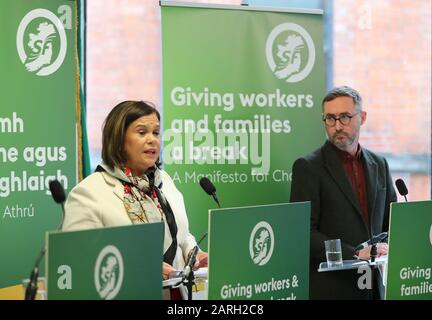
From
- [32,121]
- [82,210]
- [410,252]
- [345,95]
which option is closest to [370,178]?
[345,95]

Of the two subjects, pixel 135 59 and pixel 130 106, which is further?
pixel 135 59

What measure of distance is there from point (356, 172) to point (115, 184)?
1482mm

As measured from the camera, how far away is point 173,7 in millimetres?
4641

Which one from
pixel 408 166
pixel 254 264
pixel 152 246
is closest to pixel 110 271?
pixel 152 246

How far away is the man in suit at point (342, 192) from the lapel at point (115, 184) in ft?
3.71

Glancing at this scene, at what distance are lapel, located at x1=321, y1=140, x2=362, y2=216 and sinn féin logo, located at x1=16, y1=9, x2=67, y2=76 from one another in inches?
68.3

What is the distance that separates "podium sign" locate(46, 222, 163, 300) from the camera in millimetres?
2072

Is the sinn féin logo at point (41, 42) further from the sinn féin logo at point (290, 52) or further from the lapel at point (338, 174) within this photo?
the lapel at point (338, 174)

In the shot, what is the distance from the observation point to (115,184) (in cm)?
318

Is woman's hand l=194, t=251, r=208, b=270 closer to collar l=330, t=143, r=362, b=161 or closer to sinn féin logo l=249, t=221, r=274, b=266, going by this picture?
sinn féin logo l=249, t=221, r=274, b=266
